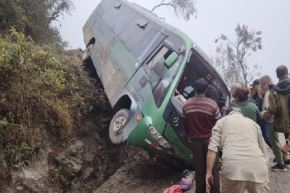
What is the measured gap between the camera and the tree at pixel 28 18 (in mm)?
12094

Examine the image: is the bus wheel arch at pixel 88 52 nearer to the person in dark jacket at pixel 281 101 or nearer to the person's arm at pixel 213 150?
the person in dark jacket at pixel 281 101

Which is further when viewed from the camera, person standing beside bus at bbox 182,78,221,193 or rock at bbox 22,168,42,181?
rock at bbox 22,168,42,181

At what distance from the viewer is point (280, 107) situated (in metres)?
6.70

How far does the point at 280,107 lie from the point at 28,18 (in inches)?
402

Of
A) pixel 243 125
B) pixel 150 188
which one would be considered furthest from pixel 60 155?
pixel 243 125

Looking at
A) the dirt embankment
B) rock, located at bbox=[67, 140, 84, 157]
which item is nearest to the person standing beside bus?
the dirt embankment

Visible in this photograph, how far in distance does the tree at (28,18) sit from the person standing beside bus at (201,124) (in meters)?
7.90

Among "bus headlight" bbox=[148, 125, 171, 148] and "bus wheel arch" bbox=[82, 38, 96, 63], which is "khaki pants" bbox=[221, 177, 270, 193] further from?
"bus wheel arch" bbox=[82, 38, 96, 63]

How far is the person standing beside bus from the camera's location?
5.48m

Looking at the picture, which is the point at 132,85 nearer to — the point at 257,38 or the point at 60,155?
the point at 60,155

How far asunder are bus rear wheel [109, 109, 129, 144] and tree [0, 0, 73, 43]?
580cm

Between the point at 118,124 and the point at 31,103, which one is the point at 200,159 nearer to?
the point at 118,124

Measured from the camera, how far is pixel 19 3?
13680mm

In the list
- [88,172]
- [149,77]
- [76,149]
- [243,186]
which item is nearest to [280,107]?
[149,77]
